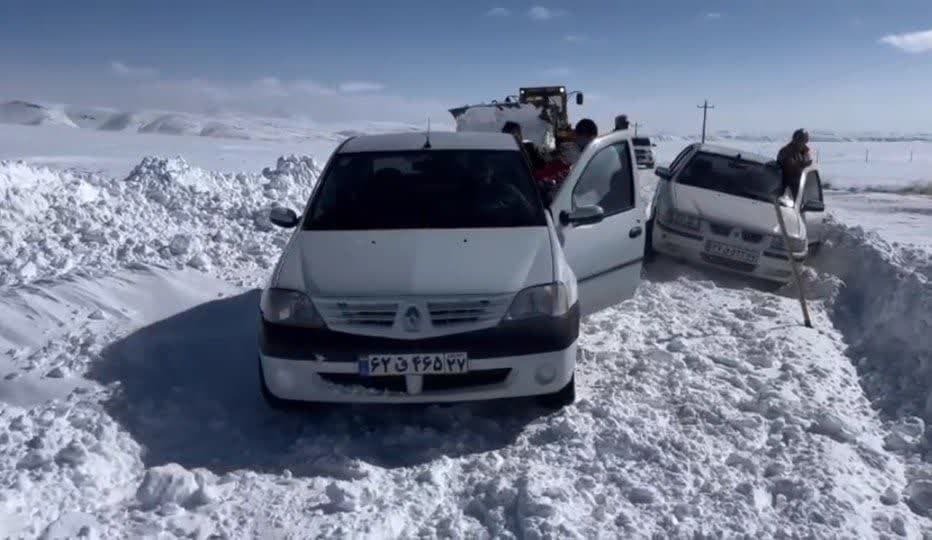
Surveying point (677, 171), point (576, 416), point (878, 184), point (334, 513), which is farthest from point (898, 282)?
point (878, 184)

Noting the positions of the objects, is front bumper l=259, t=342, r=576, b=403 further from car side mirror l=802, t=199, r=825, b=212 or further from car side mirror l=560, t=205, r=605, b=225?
car side mirror l=802, t=199, r=825, b=212

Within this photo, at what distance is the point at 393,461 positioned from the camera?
3.80 m

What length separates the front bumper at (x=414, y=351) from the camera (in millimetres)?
3840

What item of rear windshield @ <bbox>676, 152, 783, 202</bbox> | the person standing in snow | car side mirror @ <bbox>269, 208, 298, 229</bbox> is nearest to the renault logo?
car side mirror @ <bbox>269, 208, 298, 229</bbox>

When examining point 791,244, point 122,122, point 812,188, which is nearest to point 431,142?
point 791,244

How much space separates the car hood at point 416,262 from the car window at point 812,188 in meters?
6.38

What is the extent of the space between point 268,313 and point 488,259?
50.3 inches

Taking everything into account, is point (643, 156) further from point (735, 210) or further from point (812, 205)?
point (735, 210)

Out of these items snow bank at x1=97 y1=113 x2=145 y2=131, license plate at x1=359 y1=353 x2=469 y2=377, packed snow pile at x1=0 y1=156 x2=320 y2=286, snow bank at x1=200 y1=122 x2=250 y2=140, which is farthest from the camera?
snow bank at x1=97 y1=113 x2=145 y2=131

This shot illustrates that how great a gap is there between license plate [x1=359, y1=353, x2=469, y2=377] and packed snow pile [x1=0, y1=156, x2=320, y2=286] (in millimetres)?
3790

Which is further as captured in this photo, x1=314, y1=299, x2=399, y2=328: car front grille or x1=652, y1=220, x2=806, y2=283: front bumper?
x1=652, y1=220, x2=806, y2=283: front bumper

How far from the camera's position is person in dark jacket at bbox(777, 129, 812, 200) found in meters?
9.40

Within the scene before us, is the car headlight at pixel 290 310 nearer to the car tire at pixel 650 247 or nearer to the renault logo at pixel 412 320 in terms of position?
the renault logo at pixel 412 320

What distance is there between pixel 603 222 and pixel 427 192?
155cm
